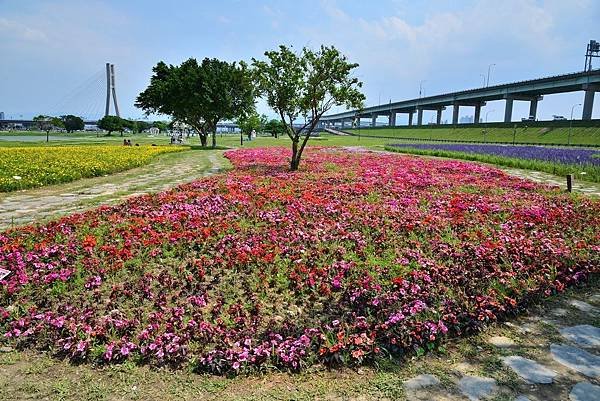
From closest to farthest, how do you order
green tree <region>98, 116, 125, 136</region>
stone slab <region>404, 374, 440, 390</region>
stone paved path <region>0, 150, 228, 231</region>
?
stone slab <region>404, 374, 440, 390</region> < stone paved path <region>0, 150, 228, 231</region> < green tree <region>98, 116, 125, 136</region>

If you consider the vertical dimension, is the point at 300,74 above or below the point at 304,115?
above

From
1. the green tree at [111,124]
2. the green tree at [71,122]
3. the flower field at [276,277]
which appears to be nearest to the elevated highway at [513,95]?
the flower field at [276,277]

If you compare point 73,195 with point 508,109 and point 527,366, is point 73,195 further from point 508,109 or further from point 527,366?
point 508,109

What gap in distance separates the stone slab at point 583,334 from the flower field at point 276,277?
0.57 meters

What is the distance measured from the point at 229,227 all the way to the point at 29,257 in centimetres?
321

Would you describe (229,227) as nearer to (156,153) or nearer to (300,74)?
(300,74)

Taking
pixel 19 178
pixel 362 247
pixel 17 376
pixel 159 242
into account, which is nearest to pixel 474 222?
pixel 362 247

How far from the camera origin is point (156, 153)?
3083cm

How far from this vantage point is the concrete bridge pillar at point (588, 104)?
62719 mm

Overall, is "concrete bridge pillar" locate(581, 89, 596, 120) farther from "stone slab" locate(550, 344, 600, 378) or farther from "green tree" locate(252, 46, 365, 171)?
"stone slab" locate(550, 344, 600, 378)

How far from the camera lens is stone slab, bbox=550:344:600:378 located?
358 centimetres

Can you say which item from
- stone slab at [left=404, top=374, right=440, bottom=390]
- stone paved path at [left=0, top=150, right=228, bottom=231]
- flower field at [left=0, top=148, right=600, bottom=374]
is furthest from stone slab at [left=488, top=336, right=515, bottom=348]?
stone paved path at [left=0, top=150, right=228, bottom=231]

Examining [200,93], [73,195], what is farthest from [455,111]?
[73,195]

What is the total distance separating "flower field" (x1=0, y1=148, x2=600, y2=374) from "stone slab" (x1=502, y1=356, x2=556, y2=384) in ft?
1.92
